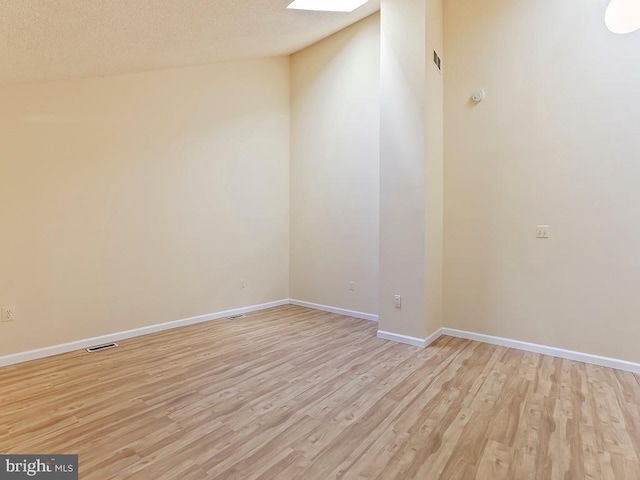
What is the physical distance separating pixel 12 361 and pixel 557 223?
15.9 feet

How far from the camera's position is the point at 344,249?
4.48 m

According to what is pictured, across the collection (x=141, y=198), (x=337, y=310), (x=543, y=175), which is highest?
(x=543, y=175)

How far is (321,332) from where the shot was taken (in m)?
3.74

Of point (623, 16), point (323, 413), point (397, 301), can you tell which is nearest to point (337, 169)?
point (397, 301)

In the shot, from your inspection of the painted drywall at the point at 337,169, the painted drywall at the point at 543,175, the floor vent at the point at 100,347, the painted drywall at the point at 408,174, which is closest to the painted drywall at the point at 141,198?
the floor vent at the point at 100,347

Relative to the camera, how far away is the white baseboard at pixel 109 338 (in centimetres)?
288

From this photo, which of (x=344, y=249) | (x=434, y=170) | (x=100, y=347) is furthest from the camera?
(x=344, y=249)

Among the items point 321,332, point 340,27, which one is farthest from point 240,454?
point 340,27

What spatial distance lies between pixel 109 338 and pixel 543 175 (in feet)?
14.5

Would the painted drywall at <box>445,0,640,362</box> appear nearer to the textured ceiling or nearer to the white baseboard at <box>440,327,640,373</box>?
the white baseboard at <box>440,327,640,373</box>

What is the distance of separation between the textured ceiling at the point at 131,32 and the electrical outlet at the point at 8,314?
1.83m

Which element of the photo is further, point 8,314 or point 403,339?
point 403,339

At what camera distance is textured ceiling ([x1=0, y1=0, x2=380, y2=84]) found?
2018 millimetres

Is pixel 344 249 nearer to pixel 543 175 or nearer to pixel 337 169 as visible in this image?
pixel 337 169
